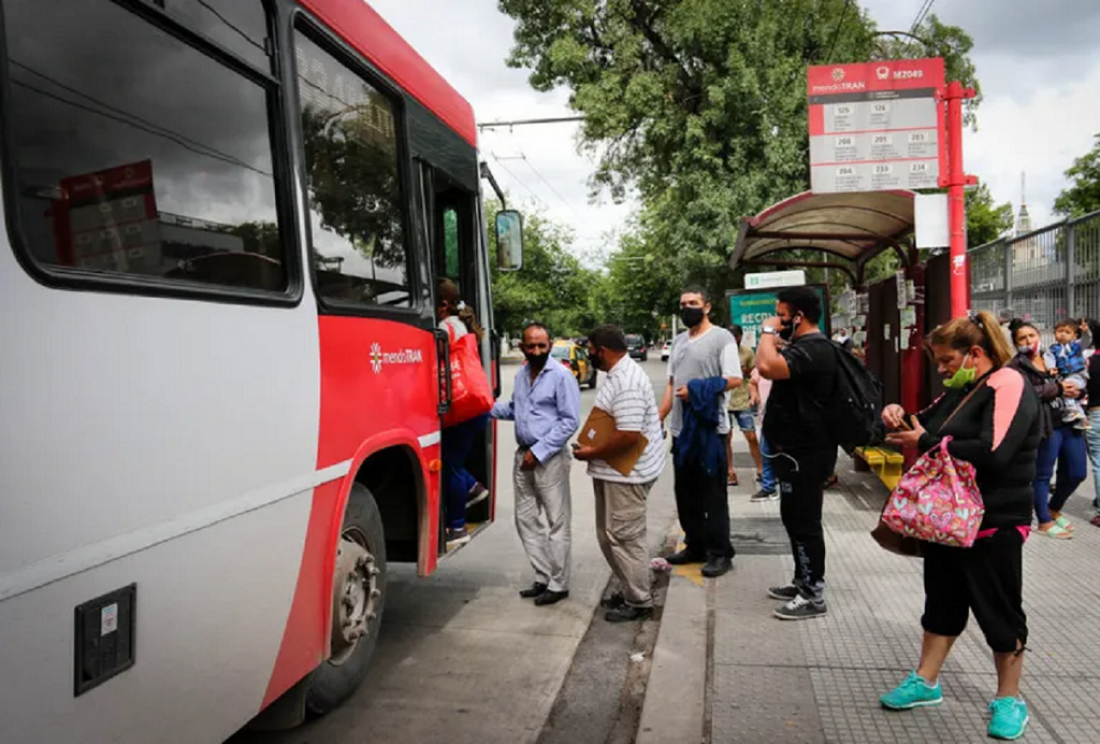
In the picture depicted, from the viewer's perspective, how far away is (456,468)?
17.4ft

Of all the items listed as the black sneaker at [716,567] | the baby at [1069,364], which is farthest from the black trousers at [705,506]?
the baby at [1069,364]

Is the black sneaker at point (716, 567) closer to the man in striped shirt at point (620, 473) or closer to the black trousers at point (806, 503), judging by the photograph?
the man in striped shirt at point (620, 473)

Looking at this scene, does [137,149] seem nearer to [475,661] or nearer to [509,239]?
[475,661]

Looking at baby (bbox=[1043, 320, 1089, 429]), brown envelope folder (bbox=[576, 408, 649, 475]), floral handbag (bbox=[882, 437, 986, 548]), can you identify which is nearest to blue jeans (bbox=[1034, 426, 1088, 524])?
baby (bbox=[1043, 320, 1089, 429])

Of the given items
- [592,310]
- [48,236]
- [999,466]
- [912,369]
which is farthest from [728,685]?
[592,310]

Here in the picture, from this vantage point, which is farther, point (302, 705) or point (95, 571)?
point (302, 705)

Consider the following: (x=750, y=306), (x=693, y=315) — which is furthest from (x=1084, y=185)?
(x=693, y=315)

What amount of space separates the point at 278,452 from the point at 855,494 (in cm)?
678

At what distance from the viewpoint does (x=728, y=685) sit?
3.96 metres

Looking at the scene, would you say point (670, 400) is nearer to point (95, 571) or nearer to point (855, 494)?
point (855, 494)

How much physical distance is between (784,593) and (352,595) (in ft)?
8.61

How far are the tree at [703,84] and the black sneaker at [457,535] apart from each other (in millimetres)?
13690

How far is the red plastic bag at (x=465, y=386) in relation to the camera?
4.99m

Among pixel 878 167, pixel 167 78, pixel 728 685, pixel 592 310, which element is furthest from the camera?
pixel 592 310
